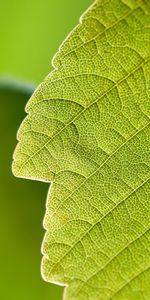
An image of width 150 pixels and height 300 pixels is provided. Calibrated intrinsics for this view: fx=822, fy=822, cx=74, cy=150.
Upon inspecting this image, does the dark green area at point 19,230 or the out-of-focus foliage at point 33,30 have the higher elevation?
the out-of-focus foliage at point 33,30

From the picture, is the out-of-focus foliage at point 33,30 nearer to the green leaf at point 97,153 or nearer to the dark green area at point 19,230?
the dark green area at point 19,230

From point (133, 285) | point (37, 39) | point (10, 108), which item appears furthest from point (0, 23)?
point (133, 285)

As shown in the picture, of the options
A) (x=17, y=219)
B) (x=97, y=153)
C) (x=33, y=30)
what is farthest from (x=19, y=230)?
(x=33, y=30)

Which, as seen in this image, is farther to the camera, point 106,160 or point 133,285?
point 133,285

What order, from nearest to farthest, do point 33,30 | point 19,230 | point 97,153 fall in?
1. point 97,153
2. point 19,230
3. point 33,30

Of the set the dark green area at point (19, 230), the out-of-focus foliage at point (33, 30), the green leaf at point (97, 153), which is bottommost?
the dark green area at point (19, 230)

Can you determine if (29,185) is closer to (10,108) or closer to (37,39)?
(10,108)

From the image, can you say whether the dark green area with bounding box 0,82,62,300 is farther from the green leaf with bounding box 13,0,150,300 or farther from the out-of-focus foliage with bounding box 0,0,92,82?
the out-of-focus foliage with bounding box 0,0,92,82

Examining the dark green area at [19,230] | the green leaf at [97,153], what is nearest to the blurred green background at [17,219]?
the dark green area at [19,230]

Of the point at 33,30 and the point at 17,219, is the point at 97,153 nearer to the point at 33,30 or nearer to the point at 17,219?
the point at 17,219
